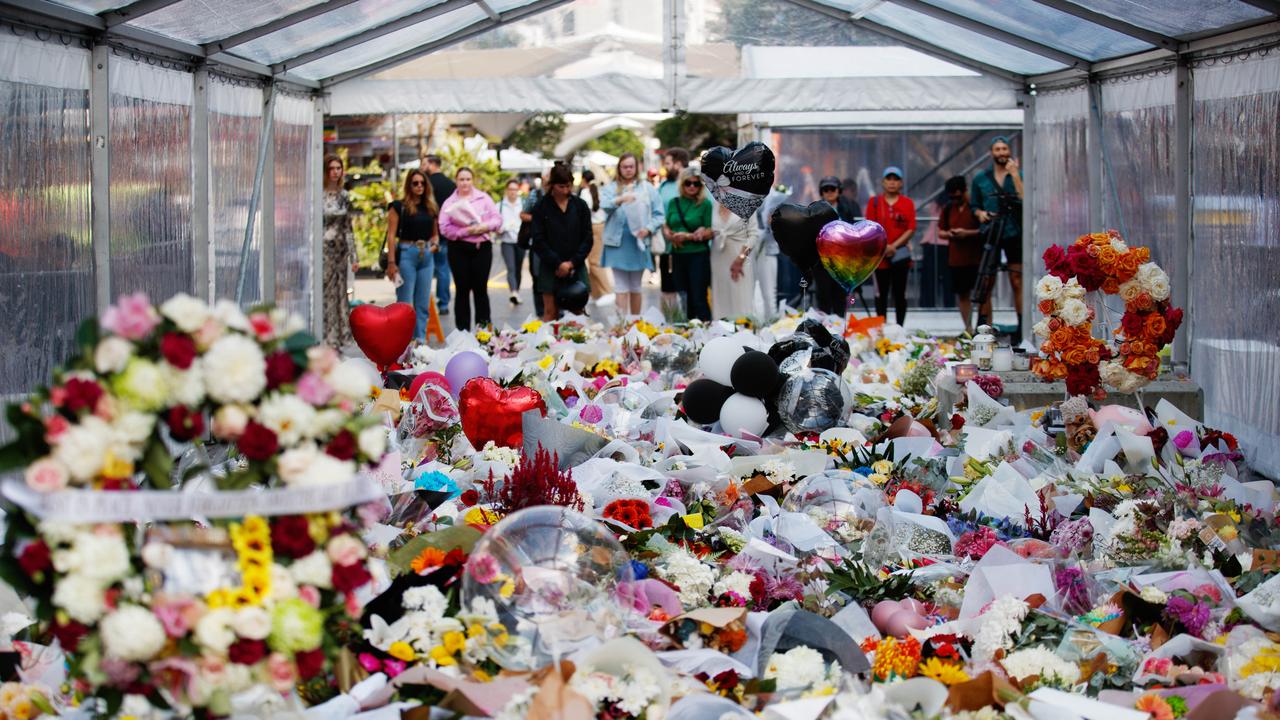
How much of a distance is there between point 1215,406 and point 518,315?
28.1ft

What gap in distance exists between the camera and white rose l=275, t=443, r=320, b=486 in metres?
2.39

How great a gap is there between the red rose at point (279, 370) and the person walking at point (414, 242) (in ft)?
28.4

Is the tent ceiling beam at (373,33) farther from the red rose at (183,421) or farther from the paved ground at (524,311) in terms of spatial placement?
the red rose at (183,421)

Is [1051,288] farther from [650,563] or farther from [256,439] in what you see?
[256,439]

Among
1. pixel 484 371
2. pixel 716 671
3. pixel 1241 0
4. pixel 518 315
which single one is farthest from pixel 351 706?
pixel 518 315

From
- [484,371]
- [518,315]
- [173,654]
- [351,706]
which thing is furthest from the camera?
[518,315]

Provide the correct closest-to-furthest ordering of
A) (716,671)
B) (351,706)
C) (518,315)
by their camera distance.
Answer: (351,706) → (716,671) → (518,315)

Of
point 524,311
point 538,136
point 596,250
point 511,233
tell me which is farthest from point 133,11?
point 538,136

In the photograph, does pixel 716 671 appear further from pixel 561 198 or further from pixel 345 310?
pixel 345 310

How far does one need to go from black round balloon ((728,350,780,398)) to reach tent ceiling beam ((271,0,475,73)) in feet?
13.2

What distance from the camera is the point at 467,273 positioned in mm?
11344

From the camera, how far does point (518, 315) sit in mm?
14617

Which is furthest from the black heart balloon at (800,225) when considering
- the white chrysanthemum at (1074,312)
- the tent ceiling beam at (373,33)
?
the tent ceiling beam at (373,33)

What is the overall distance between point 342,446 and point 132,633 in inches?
18.2
